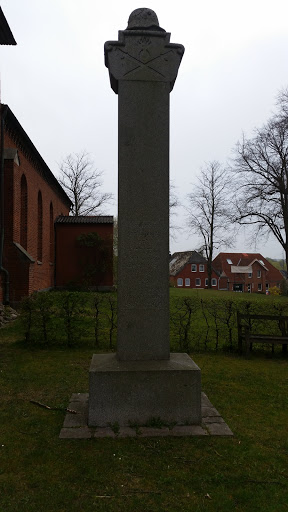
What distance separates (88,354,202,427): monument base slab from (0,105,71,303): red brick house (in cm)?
1043

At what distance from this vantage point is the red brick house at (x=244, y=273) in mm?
A: 61000

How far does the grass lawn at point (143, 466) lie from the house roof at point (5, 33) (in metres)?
13.4

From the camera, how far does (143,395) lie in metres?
3.66

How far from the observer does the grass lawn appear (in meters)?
2.58

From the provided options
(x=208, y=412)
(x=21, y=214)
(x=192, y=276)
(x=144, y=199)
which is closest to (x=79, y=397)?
(x=208, y=412)

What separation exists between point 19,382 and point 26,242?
11283mm

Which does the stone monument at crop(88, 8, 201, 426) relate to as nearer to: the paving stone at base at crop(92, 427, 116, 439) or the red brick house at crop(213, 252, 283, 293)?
the paving stone at base at crop(92, 427, 116, 439)

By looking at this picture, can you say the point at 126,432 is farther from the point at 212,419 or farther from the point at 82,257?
the point at 82,257

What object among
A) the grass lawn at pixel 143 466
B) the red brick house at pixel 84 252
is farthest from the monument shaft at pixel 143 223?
the red brick house at pixel 84 252

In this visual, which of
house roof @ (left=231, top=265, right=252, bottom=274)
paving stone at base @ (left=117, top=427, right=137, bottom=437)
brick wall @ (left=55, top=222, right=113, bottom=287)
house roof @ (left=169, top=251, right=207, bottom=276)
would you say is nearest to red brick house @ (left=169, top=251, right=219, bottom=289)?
house roof @ (left=169, top=251, right=207, bottom=276)

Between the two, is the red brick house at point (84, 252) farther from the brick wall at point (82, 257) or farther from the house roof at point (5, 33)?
the house roof at point (5, 33)

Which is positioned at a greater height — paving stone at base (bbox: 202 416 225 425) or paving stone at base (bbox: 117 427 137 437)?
paving stone at base (bbox: 117 427 137 437)

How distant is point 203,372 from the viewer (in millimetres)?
6352

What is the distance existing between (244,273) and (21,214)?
1981 inches
